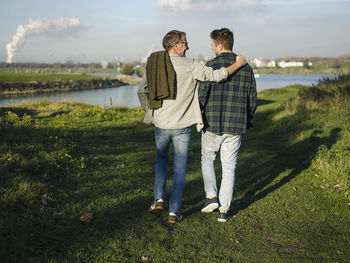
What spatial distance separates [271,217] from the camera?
426cm

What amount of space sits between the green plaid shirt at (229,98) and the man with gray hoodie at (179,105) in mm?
167

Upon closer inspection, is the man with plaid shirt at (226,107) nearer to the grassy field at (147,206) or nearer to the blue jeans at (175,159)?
the blue jeans at (175,159)

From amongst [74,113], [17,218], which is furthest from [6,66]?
[17,218]

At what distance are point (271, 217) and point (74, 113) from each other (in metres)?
13.2

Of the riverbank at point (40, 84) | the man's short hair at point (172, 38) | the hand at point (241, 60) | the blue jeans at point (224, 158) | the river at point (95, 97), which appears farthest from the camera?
the riverbank at point (40, 84)

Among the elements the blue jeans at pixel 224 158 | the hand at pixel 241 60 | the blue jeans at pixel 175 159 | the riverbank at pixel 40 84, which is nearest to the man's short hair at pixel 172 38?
the hand at pixel 241 60

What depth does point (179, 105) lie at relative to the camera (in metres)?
3.73

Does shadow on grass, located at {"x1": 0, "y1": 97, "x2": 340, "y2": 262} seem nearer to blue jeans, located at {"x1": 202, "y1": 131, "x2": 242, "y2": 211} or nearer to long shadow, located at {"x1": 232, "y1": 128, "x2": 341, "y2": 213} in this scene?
long shadow, located at {"x1": 232, "y1": 128, "x2": 341, "y2": 213}

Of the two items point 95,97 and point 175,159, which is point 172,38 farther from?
point 95,97

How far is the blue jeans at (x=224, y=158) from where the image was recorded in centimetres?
402

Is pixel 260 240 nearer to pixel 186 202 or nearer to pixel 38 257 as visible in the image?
pixel 186 202

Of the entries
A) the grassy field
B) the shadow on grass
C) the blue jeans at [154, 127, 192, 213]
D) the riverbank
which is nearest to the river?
the riverbank

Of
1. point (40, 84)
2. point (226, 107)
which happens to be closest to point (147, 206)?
point (226, 107)

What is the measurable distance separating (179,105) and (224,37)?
3.48ft
